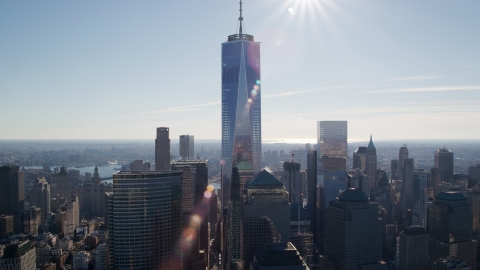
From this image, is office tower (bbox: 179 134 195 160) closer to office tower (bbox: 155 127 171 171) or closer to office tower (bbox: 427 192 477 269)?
office tower (bbox: 155 127 171 171)

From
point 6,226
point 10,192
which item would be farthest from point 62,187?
point 6,226

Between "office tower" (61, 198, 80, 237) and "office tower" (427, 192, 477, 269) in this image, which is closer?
"office tower" (427, 192, 477, 269)

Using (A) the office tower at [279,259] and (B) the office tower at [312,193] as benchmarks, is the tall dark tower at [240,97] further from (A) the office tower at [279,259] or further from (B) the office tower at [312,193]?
(A) the office tower at [279,259]

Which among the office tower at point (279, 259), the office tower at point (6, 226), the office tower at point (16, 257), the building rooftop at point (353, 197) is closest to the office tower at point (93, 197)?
the office tower at point (6, 226)

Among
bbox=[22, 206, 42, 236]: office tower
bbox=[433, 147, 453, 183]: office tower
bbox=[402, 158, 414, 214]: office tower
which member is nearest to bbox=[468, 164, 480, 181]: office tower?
bbox=[433, 147, 453, 183]: office tower

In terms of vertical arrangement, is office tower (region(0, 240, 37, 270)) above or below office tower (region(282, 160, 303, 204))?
below

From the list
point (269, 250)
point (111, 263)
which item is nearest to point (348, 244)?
point (269, 250)

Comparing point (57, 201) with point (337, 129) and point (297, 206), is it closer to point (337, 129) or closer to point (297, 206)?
point (297, 206)

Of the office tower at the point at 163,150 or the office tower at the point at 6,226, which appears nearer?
the office tower at the point at 6,226
